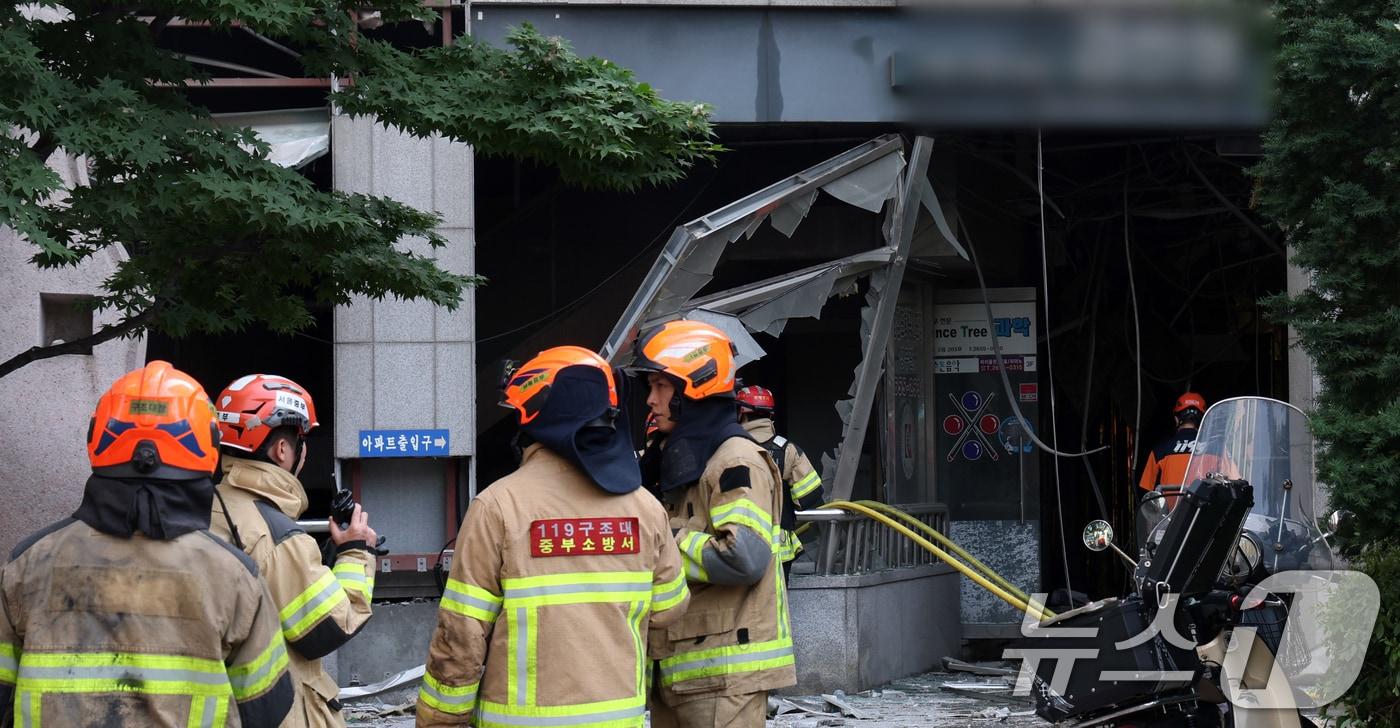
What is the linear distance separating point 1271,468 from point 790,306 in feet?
16.2

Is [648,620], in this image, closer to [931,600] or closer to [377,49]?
[377,49]

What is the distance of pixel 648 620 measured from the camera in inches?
169

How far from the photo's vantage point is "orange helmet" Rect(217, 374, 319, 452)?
4270mm

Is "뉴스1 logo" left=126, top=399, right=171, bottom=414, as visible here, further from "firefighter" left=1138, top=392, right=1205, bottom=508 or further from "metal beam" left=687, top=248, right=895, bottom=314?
"firefighter" left=1138, top=392, right=1205, bottom=508

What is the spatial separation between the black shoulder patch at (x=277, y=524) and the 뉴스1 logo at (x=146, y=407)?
2.45ft

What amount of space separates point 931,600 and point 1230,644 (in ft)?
21.7

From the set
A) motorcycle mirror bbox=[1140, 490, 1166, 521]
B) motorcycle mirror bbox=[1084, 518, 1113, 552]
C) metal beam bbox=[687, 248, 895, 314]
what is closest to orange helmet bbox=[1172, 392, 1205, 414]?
metal beam bbox=[687, 248, 895, 314]

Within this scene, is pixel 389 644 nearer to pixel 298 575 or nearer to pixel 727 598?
pixel 727 598

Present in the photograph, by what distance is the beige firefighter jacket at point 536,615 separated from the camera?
13.0 ft

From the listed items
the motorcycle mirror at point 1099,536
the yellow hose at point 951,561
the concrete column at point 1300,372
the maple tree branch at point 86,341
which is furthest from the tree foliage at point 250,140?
the concrete column at point 1300,372

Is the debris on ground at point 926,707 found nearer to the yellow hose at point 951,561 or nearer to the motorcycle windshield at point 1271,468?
the yellow hose at point 951,561

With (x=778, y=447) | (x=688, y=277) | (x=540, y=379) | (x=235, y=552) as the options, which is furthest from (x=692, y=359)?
(x=688, y=277)

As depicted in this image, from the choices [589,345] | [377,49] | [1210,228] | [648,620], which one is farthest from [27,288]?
[1210,228]

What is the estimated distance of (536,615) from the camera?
397cm
